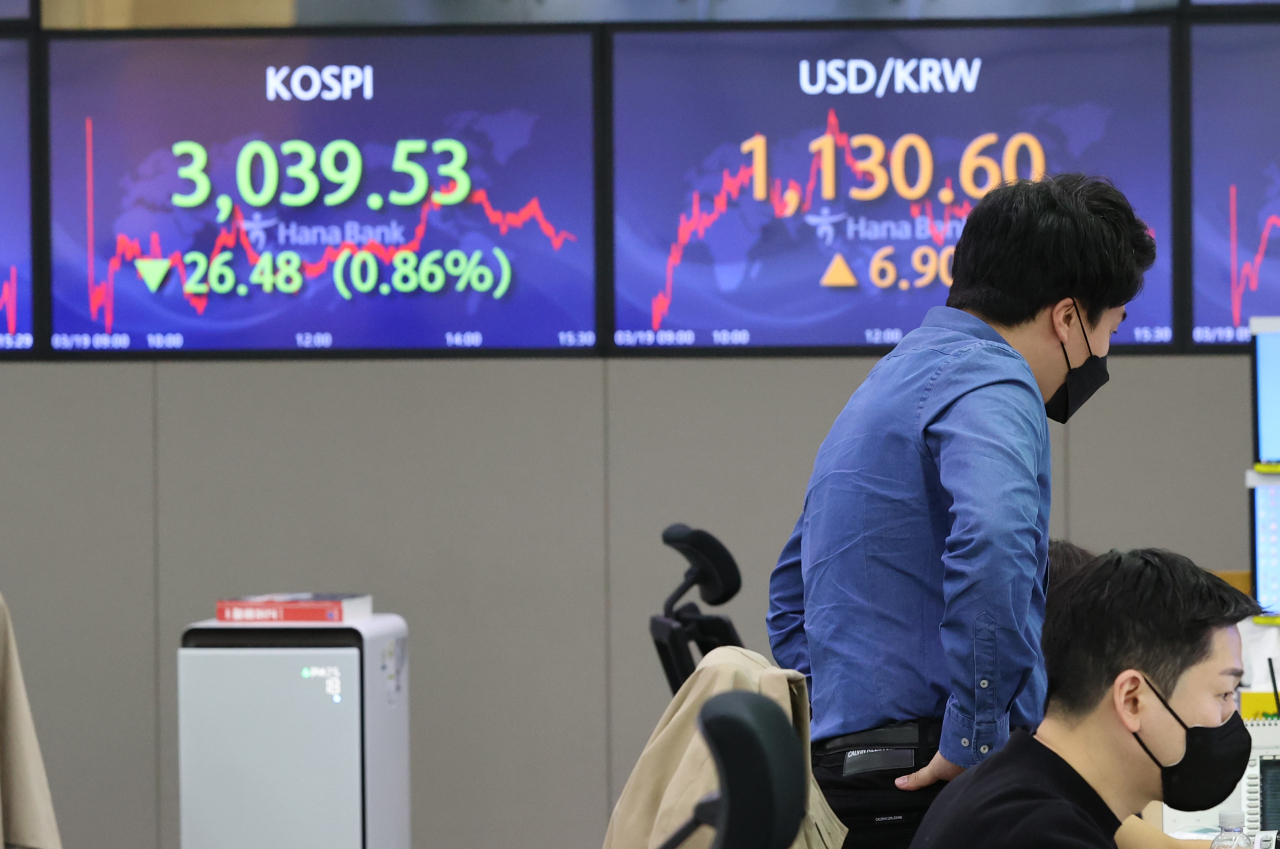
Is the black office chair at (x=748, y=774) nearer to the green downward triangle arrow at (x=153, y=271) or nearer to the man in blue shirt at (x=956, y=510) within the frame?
the man in blue shirt at (x=956, y=510)

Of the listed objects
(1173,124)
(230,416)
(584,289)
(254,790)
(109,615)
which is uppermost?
(1173,124)

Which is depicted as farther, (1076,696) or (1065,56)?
(1065,56)

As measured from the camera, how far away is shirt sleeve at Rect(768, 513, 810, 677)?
6.46 feet

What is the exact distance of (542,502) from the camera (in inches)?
155

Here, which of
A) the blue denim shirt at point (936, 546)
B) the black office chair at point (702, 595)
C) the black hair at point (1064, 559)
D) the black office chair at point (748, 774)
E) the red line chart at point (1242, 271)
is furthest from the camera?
the red line chart at point (1242, 271)

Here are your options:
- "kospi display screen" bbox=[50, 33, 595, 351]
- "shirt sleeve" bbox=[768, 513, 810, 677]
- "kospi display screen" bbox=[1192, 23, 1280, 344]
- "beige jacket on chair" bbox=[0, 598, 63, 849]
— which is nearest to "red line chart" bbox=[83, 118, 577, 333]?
"kospi display screen" bbox=[50, 33, 595, 351]

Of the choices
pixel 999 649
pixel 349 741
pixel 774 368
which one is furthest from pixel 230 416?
pixel 999 649

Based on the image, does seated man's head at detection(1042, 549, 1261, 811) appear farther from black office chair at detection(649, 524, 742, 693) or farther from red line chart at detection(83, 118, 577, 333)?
red line chart at detection(83, 118, 577, 333)

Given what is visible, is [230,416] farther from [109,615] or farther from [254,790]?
[254,790]

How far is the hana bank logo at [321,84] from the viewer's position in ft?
12.9

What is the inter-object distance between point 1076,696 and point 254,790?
2305 mm

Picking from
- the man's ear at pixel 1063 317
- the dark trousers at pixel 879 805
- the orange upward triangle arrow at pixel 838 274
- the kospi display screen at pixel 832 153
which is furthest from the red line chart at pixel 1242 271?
the dark trousers at pixel 879 805

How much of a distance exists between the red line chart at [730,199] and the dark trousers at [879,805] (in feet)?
7.77

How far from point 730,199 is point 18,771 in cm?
241
